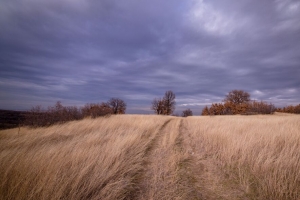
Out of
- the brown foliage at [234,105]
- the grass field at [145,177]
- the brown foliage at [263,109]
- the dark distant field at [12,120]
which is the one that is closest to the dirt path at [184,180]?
the grass field at [145,177]

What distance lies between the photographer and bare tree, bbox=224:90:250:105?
59.0m

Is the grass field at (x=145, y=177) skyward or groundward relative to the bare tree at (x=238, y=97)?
groundward

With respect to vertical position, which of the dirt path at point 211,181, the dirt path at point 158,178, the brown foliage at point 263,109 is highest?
the brown foliage at point 263,109

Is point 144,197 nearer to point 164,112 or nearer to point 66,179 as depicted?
point 66,179

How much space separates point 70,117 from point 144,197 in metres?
14.4

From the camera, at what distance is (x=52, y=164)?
10.9 ft

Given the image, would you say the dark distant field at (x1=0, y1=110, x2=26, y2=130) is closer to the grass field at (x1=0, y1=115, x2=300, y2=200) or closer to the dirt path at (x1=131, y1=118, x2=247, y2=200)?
the grass field at (x1=0, y1=115, x2=300, y2=200)

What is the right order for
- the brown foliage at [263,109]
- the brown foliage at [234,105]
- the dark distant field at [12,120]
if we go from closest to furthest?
the dark distant field at [12,120], the brown foliage at [263,109], the brown foliage at [234,105]

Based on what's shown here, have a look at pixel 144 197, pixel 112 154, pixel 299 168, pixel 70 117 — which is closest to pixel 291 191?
pixel 299 168

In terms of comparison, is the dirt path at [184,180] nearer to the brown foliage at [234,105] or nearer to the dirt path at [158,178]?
the dirt path at [158,178]

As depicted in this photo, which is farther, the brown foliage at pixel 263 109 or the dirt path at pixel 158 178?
the brown foliage at pixel 263 109

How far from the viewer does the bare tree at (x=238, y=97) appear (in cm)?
5897

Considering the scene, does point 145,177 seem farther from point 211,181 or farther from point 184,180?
point 211,181

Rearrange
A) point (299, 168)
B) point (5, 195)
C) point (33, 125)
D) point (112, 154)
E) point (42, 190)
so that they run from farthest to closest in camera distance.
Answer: point (33, 125) → point (112, 154) → point (299, 168) → point (42, 190) → point (5, 195)
